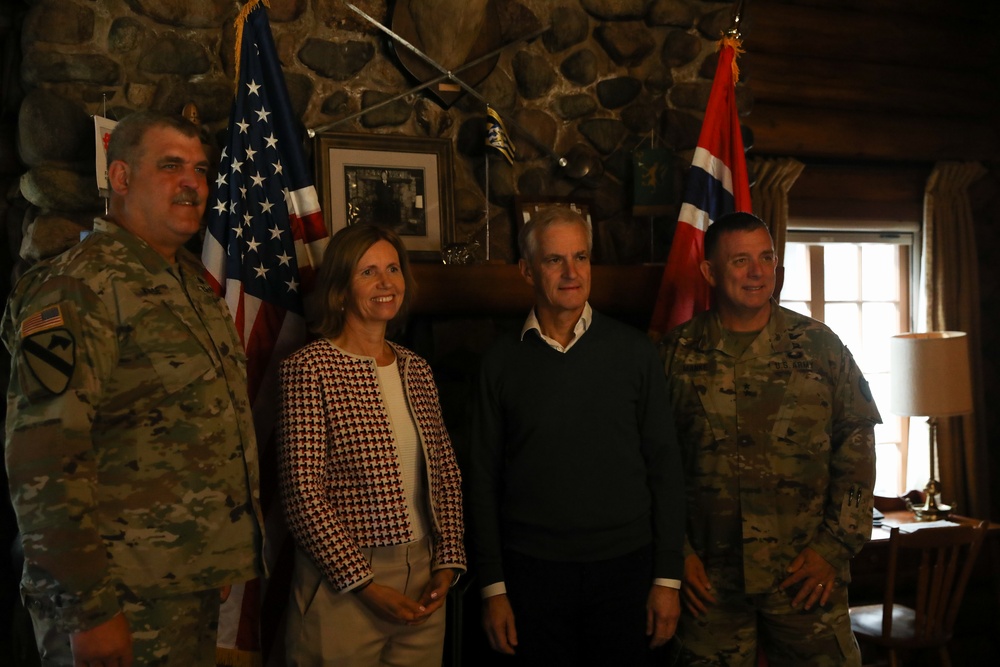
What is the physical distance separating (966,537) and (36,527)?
2.91m

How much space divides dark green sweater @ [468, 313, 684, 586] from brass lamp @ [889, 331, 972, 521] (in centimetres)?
190

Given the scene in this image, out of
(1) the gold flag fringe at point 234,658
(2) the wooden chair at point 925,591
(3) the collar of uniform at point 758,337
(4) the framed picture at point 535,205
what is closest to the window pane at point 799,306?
(2) the wooden chair at point 925,591

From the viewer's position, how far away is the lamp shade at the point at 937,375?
136 inches

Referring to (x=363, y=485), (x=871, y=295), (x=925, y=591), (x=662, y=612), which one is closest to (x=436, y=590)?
(x=363, y=485)

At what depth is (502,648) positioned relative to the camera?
79.4 inches

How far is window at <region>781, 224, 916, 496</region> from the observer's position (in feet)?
13.0

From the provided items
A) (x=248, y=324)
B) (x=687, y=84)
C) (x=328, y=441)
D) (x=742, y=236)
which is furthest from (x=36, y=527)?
(x=687, y=84)

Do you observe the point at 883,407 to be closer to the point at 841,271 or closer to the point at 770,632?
the point at 841,271

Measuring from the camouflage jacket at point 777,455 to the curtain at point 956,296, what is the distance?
210 centimetres

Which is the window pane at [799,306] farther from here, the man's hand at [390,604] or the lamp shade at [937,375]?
the man's hand at [390,604]

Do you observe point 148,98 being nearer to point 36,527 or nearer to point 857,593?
point 36,527

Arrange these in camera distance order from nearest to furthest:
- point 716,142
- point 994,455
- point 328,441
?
point 328,441 < point 716,142 < point 994,455

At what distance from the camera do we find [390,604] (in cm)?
185

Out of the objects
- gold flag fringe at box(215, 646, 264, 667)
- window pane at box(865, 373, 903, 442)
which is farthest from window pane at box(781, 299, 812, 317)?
gold flag fringe at box(215, 646, 264, 667)
